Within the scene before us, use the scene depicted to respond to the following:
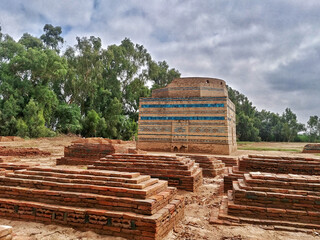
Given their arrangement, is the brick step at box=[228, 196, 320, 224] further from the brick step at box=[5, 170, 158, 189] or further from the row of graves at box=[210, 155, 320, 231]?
the brick step at box=[5, 170, 158, 189]

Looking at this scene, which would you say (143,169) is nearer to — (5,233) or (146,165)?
(146,165)

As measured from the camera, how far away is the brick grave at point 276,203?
14.5ft

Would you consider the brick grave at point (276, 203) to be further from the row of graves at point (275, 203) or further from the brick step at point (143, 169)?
the brick step at point (143, 169)

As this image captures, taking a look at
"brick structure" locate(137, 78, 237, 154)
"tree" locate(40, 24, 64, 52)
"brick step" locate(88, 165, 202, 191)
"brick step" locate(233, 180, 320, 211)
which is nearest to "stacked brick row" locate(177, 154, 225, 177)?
"brick step" locate(88, 165, 202, 191)

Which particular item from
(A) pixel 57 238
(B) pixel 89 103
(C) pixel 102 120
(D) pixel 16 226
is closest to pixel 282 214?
(A) pixel 57 238

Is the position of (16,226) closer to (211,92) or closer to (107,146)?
(107,146)

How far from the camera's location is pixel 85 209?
13.3ft

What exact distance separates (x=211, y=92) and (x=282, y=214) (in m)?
14.0

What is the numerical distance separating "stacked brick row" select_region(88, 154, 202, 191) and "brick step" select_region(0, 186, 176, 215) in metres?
2.13

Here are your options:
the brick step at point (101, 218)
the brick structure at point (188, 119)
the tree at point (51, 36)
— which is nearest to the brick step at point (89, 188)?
the brick step at point (101, 218)

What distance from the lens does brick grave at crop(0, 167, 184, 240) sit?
3.80 metres

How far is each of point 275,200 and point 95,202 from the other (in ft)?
10.8

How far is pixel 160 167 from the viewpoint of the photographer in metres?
7.22

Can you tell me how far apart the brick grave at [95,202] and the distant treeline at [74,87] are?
19.9 meters
